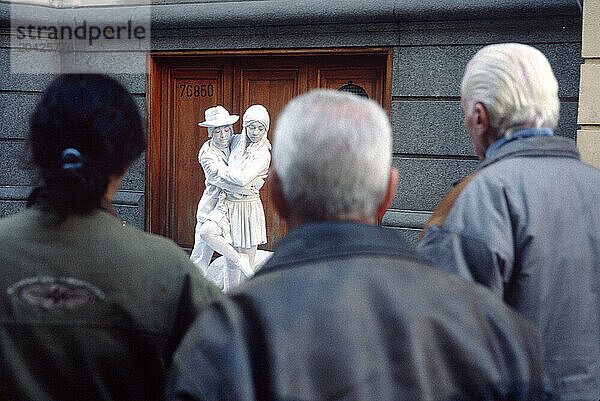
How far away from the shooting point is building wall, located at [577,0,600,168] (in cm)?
538

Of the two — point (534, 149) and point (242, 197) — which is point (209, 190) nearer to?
point (242, 197)

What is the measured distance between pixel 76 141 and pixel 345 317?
0.77m

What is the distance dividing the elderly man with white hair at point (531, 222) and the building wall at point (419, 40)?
530 centimetres

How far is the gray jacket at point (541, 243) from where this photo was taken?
1.86 meters

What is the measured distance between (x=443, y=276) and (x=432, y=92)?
20.7 feet

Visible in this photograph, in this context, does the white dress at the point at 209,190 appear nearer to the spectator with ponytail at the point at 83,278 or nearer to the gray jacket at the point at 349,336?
the spectator with ponytail at the point at 83,278

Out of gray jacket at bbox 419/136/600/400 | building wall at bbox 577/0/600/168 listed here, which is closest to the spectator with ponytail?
gray jacket at bbox 419/136/600/400

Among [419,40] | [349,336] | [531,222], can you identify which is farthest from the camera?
[419,40]

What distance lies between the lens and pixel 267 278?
1.22 metres

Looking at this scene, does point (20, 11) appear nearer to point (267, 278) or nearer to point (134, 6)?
Answer: point (134, 6)

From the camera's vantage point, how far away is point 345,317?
1.17m

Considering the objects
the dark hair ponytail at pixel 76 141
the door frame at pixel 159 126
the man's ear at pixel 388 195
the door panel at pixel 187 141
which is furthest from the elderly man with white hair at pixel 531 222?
the door panel at pixel 187 141

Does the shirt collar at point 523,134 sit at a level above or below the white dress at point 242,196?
above

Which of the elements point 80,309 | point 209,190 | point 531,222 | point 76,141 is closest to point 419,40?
point 209,190
